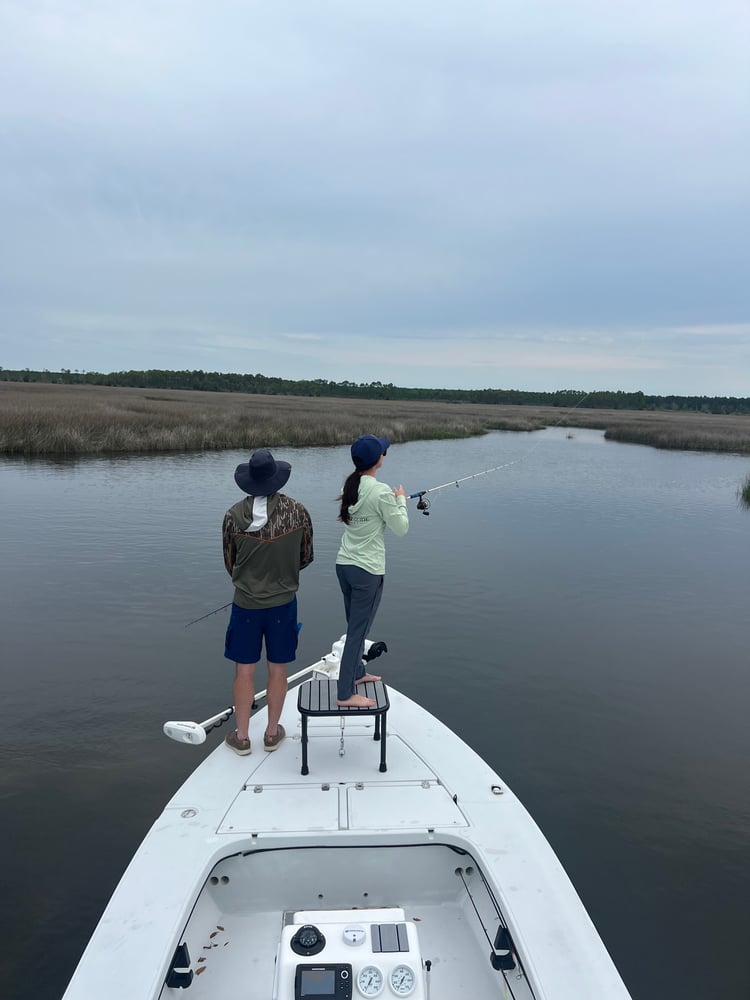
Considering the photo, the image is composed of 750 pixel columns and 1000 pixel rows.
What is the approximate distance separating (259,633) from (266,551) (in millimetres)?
603

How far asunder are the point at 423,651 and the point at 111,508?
35.2ft

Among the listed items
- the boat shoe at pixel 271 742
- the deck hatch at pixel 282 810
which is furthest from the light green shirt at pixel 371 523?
the deck hatch at pixel 282 810

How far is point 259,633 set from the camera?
13.8 feet

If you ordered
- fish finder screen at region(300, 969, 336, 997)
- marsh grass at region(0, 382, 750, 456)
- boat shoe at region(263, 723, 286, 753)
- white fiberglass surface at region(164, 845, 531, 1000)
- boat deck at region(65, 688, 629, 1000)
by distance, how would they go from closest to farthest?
fish finder screen at region(300, 969, 336, 997) → boat deck at region(65, 688, 629, 1000) → white fiberglass surface at region(164, 845, 531, 1000) → boat shoe at region(263, 723, 286, 753) → marsh grass at region(0, 382, 750, 456)

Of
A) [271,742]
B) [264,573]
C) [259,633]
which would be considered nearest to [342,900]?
[271,742]

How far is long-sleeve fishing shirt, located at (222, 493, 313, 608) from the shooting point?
13.3 ft

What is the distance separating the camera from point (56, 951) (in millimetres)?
4008

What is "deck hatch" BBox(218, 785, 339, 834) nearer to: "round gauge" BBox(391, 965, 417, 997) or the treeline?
"round gauge" BBox(391, 965, 417, 997)

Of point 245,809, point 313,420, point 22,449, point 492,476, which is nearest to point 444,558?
point 245,809

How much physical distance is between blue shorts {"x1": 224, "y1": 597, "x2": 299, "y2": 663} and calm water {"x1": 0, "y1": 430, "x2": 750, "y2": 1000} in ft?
6.96

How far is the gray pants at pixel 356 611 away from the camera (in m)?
4.25

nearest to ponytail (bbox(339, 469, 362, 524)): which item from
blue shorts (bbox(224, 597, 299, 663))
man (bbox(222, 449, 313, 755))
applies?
man (bbox(222, 449, 313, 755))

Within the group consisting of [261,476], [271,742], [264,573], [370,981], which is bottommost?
[370,981]

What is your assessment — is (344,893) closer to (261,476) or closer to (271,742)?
(271,742)
